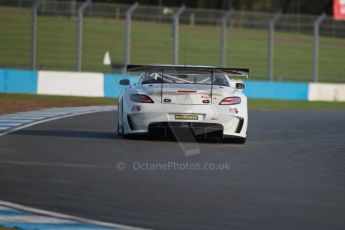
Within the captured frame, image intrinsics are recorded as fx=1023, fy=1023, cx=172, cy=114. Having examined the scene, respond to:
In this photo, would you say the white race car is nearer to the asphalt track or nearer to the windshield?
the asphalt track

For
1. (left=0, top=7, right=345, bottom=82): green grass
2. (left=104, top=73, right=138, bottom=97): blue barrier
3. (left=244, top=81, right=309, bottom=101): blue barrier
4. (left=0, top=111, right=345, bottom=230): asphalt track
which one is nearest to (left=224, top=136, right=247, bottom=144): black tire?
(left=0, top=111, right=345, bottom=230): asphalt track

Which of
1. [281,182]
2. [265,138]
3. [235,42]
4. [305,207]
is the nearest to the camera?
[305,207]

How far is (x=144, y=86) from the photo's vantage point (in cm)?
1476

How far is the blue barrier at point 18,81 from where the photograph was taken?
99.8 ft

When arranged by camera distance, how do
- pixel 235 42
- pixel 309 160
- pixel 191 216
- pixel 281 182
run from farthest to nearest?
pixel 235 42 → pixel 309 160 → pixel 281 182 → pixel 191 216

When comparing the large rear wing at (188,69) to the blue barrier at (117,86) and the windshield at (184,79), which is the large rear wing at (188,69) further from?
the blue barrier at (117,86)

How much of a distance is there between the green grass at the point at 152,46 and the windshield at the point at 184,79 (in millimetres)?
18021

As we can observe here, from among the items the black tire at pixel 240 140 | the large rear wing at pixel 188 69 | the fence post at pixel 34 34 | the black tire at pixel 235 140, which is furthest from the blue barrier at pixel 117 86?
the large rear wing at pixel 188 69

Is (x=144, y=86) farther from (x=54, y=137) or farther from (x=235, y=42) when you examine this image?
(x=235, y=42)

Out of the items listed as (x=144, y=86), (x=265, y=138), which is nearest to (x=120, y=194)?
(x=144, y=86)

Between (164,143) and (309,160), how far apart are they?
2358 mm

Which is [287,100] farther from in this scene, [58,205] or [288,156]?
[58,205]

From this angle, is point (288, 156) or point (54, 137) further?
point (54, 137)

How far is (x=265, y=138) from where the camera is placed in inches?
632
